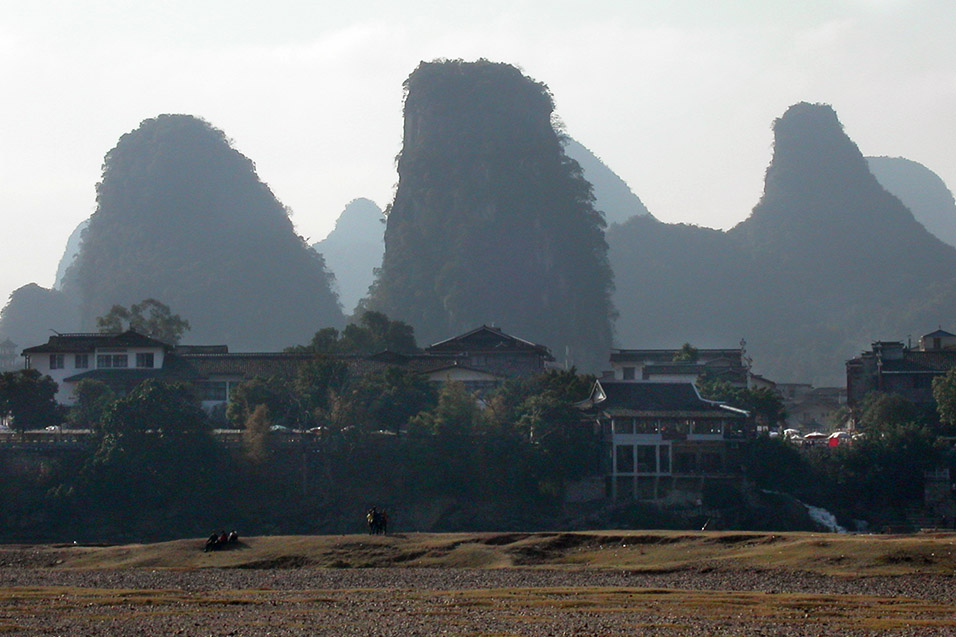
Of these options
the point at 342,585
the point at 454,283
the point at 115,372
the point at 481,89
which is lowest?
the point at 342,585

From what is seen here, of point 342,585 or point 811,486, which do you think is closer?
point 342,585

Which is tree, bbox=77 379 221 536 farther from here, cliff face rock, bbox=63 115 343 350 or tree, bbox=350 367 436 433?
cliff face rock, bbox=63 115 343 350

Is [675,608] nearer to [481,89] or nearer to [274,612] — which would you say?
[274,612]

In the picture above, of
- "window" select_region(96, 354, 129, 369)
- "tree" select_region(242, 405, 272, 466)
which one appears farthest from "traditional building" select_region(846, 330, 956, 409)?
"window" select_region(96, 354, 129, 369)

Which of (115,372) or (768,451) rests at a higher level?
(115,372)

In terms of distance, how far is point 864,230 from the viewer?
159 m

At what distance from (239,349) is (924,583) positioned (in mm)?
121797

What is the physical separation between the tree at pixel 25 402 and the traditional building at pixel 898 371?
40.3 metres

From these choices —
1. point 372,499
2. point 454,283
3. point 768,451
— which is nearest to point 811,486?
point 768,451

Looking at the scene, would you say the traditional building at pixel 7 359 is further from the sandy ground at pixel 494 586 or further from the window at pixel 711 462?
the sandy ground at pixel 494 586

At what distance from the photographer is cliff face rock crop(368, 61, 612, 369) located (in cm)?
13238

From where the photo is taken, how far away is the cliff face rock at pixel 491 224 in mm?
132375

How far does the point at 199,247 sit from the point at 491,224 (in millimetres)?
38640

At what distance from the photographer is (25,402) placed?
55.9m
